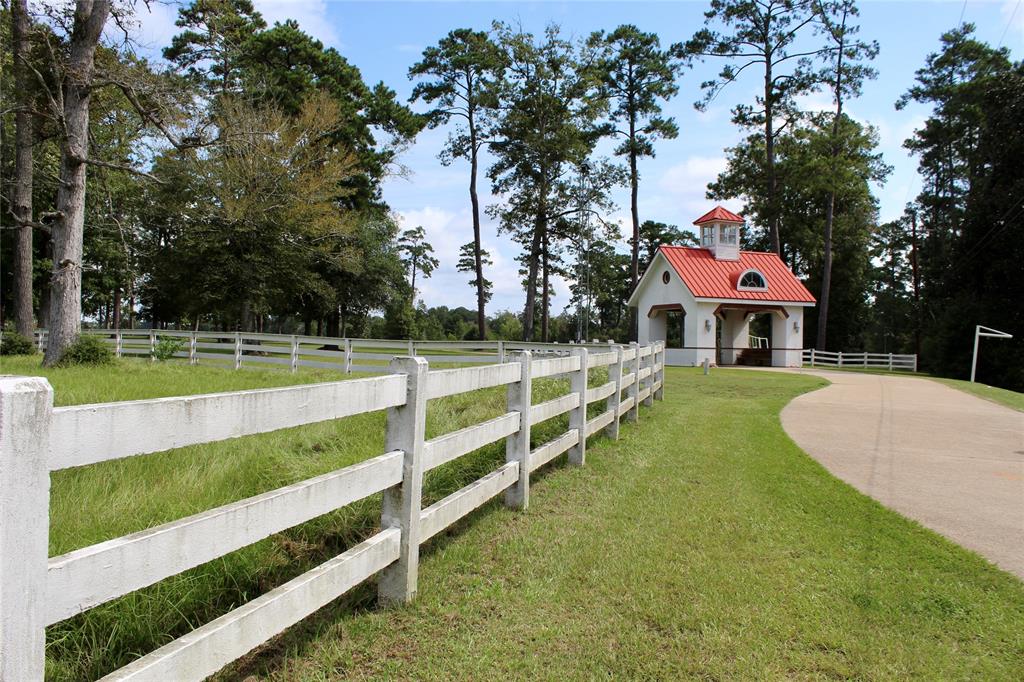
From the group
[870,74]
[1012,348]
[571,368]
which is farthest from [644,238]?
[571,368]

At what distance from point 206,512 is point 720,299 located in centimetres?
2925

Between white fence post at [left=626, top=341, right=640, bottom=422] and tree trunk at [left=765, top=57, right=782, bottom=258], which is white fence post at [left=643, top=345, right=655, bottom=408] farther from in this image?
tree trunk at [left=765, top=57, right=782, bottom=258]

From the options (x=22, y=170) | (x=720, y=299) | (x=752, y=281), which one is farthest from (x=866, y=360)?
(x=22, y=170)

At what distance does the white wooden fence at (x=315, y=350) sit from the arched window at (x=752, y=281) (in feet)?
51.3

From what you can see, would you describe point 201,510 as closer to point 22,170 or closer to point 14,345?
point 14,345

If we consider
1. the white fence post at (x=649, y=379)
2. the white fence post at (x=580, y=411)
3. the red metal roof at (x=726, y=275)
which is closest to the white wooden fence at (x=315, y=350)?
the white fence post at (x=649, y=379)

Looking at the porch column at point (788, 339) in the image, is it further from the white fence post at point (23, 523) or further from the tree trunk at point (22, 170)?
the white fence post at point (23, 523)

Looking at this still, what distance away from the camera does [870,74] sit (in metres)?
36.2

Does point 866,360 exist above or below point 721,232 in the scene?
below

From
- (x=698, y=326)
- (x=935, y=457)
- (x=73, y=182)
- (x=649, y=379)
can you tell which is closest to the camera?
(x=935, y=457)

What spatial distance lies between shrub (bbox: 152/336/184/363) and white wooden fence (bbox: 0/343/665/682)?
1825 cm

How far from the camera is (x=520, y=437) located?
483cm

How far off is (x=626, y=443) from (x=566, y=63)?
111 feet

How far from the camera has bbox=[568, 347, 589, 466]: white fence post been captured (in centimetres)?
624
